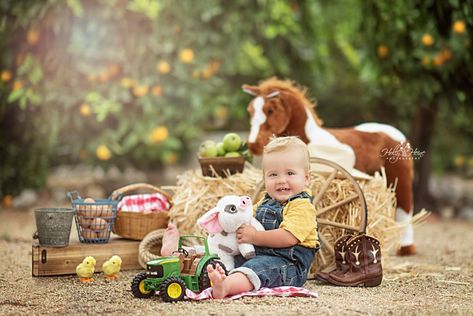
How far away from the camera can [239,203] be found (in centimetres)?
356

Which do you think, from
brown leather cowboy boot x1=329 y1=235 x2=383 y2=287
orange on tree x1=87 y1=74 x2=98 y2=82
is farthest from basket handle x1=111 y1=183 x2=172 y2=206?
orange on tree x1=87 y1=74 x2=98 y2=82

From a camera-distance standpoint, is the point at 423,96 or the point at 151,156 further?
the point at 151,156

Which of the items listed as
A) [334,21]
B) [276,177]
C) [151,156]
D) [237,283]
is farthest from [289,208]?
[334,21]

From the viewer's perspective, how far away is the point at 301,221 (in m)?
3.56

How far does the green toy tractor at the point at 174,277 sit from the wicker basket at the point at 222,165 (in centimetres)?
108

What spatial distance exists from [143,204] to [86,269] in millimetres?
859

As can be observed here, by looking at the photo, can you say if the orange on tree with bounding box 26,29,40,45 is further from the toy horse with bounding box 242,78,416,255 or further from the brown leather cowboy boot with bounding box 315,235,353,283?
the brown leather cowboy boot with bounding box 315,235,353,283

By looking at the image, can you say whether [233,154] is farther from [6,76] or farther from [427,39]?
[6,76]

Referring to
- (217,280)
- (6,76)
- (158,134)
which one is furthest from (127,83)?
(217,280)

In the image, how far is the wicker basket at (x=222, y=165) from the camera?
453cm

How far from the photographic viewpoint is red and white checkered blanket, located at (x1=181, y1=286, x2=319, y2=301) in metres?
3.37

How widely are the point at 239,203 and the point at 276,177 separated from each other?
10.4 inches

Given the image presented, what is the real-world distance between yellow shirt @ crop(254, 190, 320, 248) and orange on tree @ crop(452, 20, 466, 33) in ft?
11.5

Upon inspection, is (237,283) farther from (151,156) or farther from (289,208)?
(151,156)
